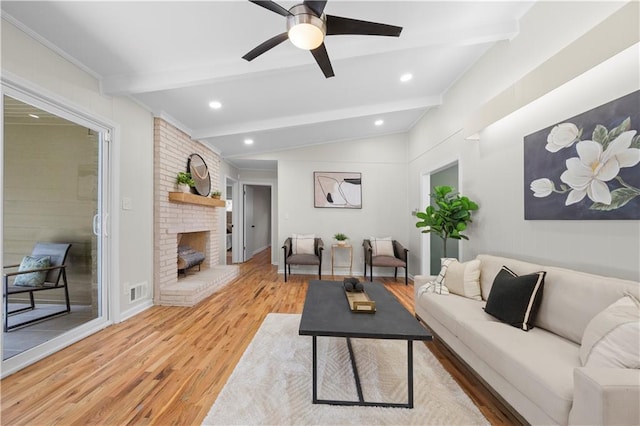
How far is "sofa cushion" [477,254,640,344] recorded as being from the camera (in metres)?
1.38

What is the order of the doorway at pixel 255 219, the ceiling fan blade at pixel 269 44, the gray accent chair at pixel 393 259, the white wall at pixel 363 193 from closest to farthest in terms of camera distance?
the ceiling fan blade at pixel 269 44
the gray accent chair at pixel 393 259
the white wall at pixel 363 193
the doorway at pixel 255 219

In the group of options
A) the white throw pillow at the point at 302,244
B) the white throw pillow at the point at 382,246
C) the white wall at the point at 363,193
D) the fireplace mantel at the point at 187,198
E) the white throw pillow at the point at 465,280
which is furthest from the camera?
the white wall at the point at 363,193

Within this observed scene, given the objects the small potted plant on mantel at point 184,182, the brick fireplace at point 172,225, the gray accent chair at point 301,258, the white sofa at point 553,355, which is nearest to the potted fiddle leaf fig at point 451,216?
the white sofa at point 553,355

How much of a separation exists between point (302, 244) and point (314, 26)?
12.6ft

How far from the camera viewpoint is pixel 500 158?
8.33 feet

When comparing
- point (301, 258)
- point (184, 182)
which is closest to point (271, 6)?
point (184, 182)

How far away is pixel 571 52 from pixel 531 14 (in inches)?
29.6

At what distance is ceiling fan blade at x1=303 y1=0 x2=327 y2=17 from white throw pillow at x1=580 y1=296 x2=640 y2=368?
7.29 feet

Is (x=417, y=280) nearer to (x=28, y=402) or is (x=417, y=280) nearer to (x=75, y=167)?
(x=28, y=402)

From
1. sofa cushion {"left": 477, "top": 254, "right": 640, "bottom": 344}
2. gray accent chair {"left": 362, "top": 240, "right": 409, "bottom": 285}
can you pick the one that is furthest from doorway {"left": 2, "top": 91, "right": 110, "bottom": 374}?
sofa cushion {"left": 477, "top": 254, "right": 640, "bottom": 344}

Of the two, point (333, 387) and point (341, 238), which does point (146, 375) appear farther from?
point (341, 238)

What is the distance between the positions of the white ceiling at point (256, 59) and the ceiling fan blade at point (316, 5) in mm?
583

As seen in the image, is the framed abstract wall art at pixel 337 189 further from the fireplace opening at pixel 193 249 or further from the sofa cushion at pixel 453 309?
the sofa cushion at pixel 453 309

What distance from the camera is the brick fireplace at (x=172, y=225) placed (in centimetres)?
332
